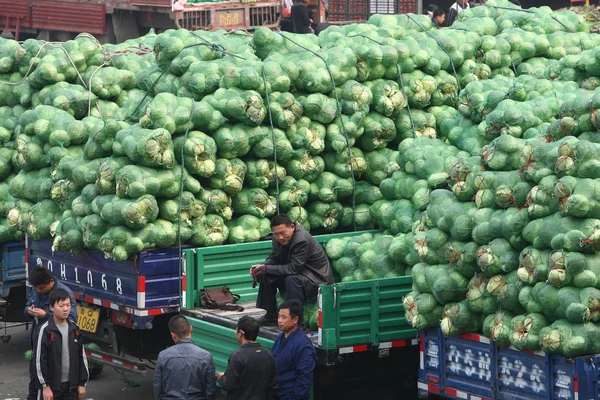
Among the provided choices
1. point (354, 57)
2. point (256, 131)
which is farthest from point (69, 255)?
point (354, 57)

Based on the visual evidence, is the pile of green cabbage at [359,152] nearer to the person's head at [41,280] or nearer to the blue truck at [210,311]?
the blue truck at [210,311]

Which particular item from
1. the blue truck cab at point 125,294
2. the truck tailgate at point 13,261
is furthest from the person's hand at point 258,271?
the truck tailgate at point 13,261

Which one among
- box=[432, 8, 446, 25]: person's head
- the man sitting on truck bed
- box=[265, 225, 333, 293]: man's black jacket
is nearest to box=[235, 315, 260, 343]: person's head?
the man sitting on truck bed

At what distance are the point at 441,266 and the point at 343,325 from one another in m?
0.97

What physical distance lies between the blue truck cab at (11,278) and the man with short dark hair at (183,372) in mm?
4936

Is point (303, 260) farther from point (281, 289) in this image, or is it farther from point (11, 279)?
point (11, 279)

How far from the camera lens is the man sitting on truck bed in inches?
421

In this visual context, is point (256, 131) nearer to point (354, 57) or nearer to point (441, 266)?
point (354, 57)

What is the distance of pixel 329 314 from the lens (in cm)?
1000

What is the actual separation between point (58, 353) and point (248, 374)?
1.51m

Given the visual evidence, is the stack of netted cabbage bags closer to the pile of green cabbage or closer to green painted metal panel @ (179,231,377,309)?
the pile of green cabbage

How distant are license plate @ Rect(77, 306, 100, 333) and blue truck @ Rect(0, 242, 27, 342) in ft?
4.90

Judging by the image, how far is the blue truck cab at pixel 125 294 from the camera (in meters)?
11.7

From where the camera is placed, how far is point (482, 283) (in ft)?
30.4
